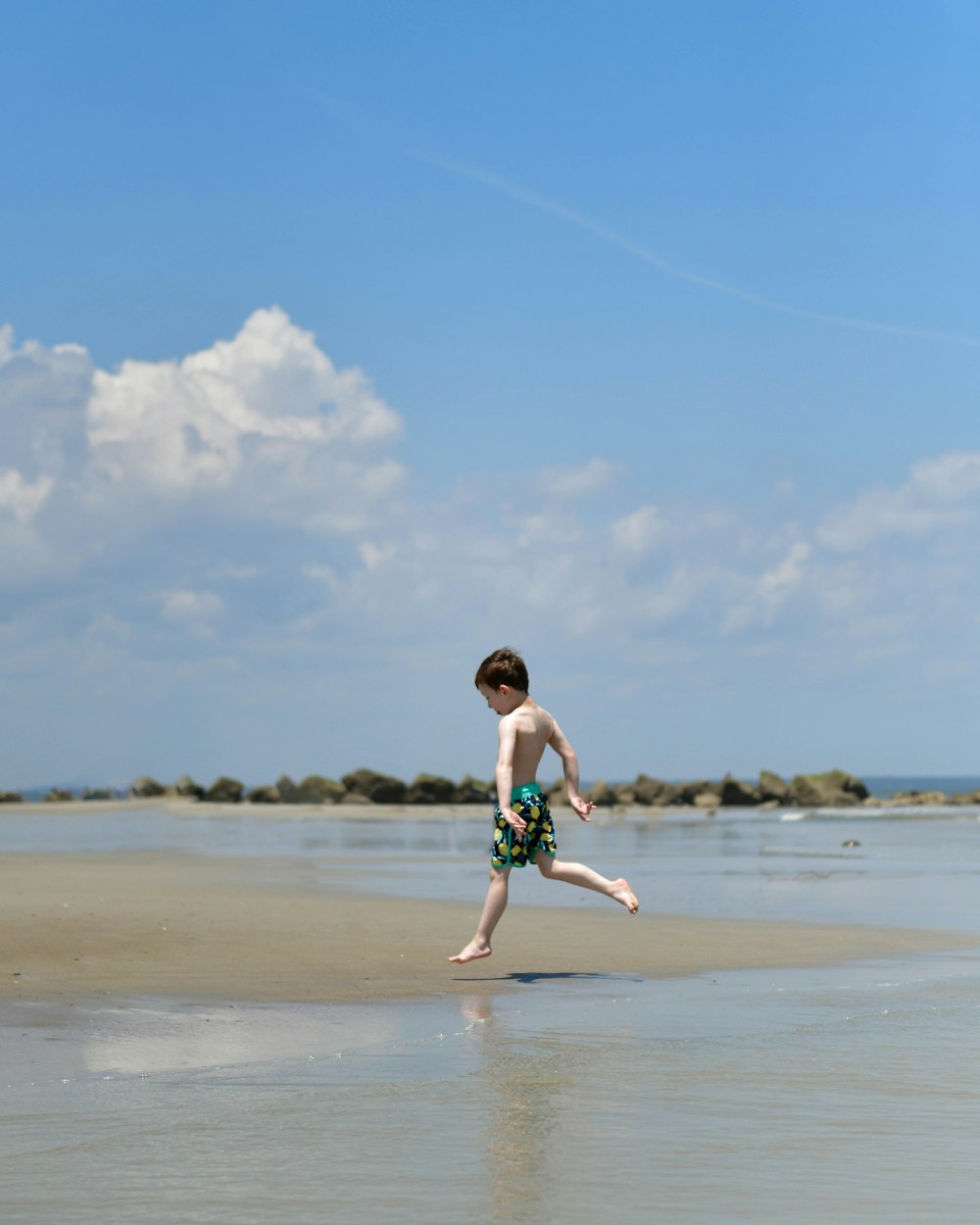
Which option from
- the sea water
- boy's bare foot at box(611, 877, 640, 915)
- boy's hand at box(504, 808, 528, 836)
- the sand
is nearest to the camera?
the sea water

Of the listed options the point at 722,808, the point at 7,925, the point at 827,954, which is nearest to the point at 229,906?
the point at 7,925

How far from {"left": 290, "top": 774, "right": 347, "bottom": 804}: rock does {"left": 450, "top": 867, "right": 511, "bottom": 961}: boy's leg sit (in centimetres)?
4674

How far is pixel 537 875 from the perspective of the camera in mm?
19766

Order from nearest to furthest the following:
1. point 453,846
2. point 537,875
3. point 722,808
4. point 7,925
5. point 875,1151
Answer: point 875,1151 < point 7,925 < point 537,875 < point 453,846 < point 722,808

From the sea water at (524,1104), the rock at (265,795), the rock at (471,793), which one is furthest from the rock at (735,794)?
the sea water at (524,1104)

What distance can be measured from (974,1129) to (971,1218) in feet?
3.52

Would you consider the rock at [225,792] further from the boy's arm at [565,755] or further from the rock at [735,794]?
the boy's arm at [565,755]

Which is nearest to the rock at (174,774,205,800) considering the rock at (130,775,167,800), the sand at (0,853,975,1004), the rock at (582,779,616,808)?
the rock at (130,775,167,800)

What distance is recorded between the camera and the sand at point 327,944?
29.0 ft

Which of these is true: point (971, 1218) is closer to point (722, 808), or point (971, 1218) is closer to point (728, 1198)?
point (728, 1198)

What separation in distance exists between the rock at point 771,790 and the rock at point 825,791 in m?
0.44

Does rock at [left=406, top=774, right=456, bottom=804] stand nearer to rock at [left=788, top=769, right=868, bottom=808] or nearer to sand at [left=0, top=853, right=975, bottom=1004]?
rock at [left=788, top=769, right=868, bottom=808]

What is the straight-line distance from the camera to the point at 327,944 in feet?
36.0

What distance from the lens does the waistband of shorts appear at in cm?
974
